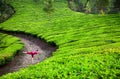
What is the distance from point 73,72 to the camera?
2142 centimetres

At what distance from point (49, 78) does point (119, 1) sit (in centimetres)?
8901

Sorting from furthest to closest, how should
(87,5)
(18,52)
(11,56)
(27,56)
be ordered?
(87,5), (18,52), (27,56), (11,56)

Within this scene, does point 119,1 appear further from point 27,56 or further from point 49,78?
point 49,78

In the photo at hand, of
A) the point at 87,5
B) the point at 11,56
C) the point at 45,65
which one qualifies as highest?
the point at 45,65

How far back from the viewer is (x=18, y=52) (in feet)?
162

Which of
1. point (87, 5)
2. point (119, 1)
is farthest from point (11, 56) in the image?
point (87, 5)

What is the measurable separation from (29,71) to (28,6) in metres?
106

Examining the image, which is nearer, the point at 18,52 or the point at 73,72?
the point at 73,72

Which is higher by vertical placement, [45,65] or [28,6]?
A: [45,65]

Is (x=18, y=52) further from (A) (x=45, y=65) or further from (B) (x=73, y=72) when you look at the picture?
(B) (x=73, y=72)

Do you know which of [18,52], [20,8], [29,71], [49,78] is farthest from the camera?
[20,8]

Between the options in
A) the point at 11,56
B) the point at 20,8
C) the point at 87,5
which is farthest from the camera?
the point at 87,5

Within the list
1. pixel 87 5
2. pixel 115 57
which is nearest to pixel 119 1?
pixel 87 5

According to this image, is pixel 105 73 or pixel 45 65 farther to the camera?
pixel 45 65
